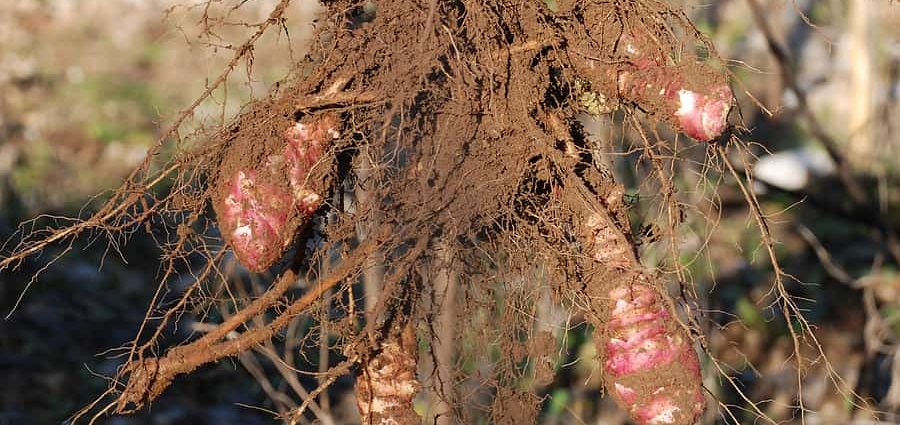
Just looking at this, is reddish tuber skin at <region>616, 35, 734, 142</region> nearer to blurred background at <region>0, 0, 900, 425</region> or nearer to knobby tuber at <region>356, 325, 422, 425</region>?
knobby tuber at <region>356, 325, 422, 425</region>

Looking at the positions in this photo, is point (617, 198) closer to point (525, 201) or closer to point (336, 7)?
point (525, 201)

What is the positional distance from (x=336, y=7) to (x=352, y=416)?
2.14 metres

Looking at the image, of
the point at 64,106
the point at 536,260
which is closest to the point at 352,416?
the point at 536,260

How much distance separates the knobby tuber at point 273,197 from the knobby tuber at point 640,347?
36cm

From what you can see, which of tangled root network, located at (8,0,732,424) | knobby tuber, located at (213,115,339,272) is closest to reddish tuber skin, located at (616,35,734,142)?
tangled root network, located at (8,0,732,424)

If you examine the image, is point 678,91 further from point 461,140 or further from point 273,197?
point 273,197

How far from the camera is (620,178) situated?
8.23ft

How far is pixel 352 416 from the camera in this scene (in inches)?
128

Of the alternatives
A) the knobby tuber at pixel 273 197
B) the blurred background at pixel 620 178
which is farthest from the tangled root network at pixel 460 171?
the blurred background at pixel 620 178

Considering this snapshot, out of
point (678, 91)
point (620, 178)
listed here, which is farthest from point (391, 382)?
point (620, 178)

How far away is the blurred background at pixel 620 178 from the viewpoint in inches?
123

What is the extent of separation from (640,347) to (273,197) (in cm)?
49

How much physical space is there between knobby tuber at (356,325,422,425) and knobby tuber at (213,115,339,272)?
198 mm

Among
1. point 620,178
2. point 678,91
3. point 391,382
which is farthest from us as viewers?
point 620,178
